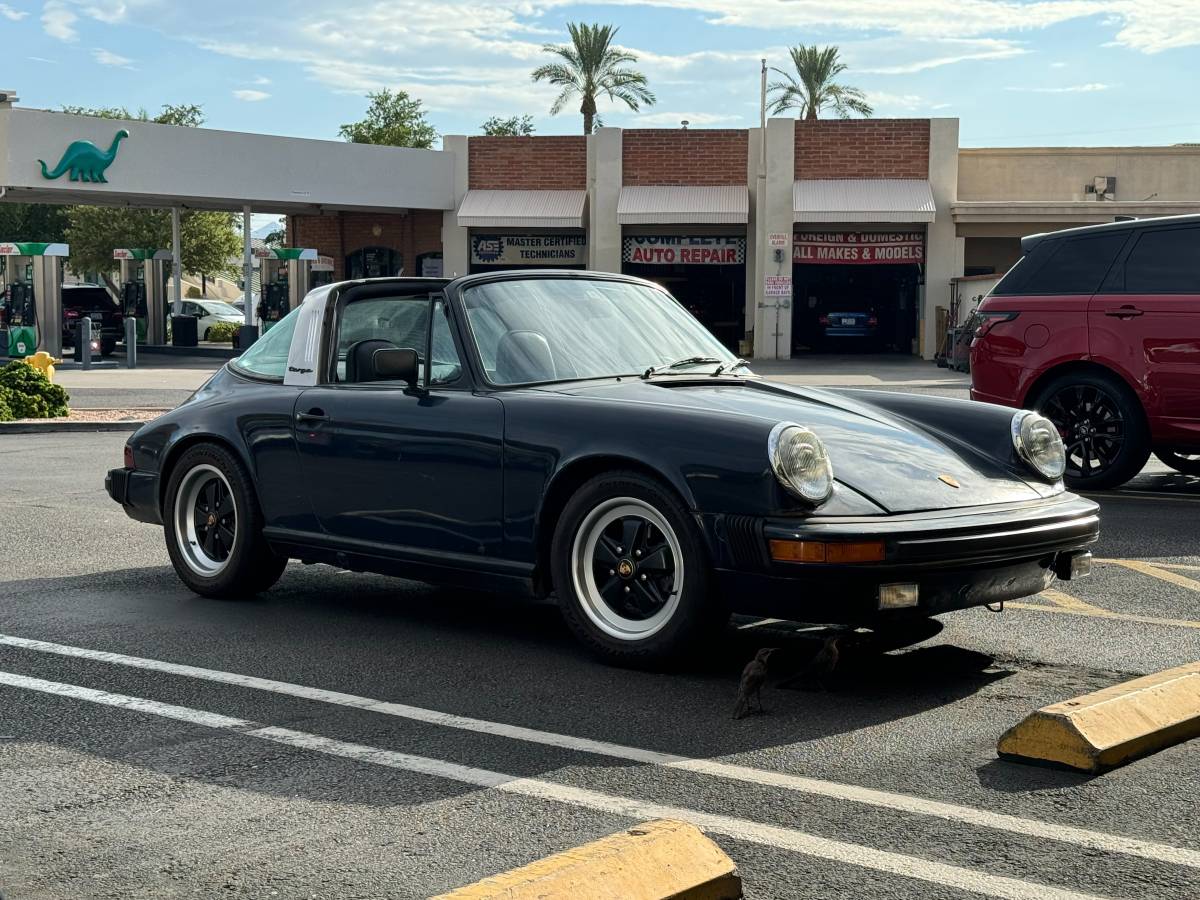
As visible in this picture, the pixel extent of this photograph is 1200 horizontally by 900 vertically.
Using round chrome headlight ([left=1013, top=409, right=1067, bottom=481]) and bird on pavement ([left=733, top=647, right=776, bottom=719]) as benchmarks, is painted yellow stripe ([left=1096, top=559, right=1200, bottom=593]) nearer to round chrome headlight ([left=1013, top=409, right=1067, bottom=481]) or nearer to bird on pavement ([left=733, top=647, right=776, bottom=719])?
round chrome headlight ([left=1013, top=409, right=1067, bottom=481])

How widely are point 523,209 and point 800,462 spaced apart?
3496 centimetres

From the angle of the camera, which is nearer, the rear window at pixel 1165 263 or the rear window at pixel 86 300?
the rear window at pixel 1165 263

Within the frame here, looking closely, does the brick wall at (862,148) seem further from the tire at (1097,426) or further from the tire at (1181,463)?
the tire at (1097,426)

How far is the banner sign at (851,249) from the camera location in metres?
Result: 37.9

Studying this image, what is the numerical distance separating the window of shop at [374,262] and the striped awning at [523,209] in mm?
3441

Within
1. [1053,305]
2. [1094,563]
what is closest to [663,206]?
[1053,305]

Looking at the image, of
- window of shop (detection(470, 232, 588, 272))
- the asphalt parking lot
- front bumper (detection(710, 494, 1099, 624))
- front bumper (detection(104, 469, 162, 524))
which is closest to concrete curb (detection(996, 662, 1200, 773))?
the asphalt parking lot

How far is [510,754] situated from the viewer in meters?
4.50

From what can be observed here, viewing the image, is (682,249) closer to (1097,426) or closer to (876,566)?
(1097,426)

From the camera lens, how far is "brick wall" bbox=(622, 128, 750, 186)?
1529 inches

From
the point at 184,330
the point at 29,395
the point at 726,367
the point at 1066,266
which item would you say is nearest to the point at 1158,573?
the point at 726,367

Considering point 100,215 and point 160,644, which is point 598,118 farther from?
point 160,644

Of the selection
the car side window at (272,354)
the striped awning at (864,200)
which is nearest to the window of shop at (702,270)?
the striped awning at (864,200)

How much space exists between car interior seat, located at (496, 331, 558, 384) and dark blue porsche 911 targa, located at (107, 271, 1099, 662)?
12mm
